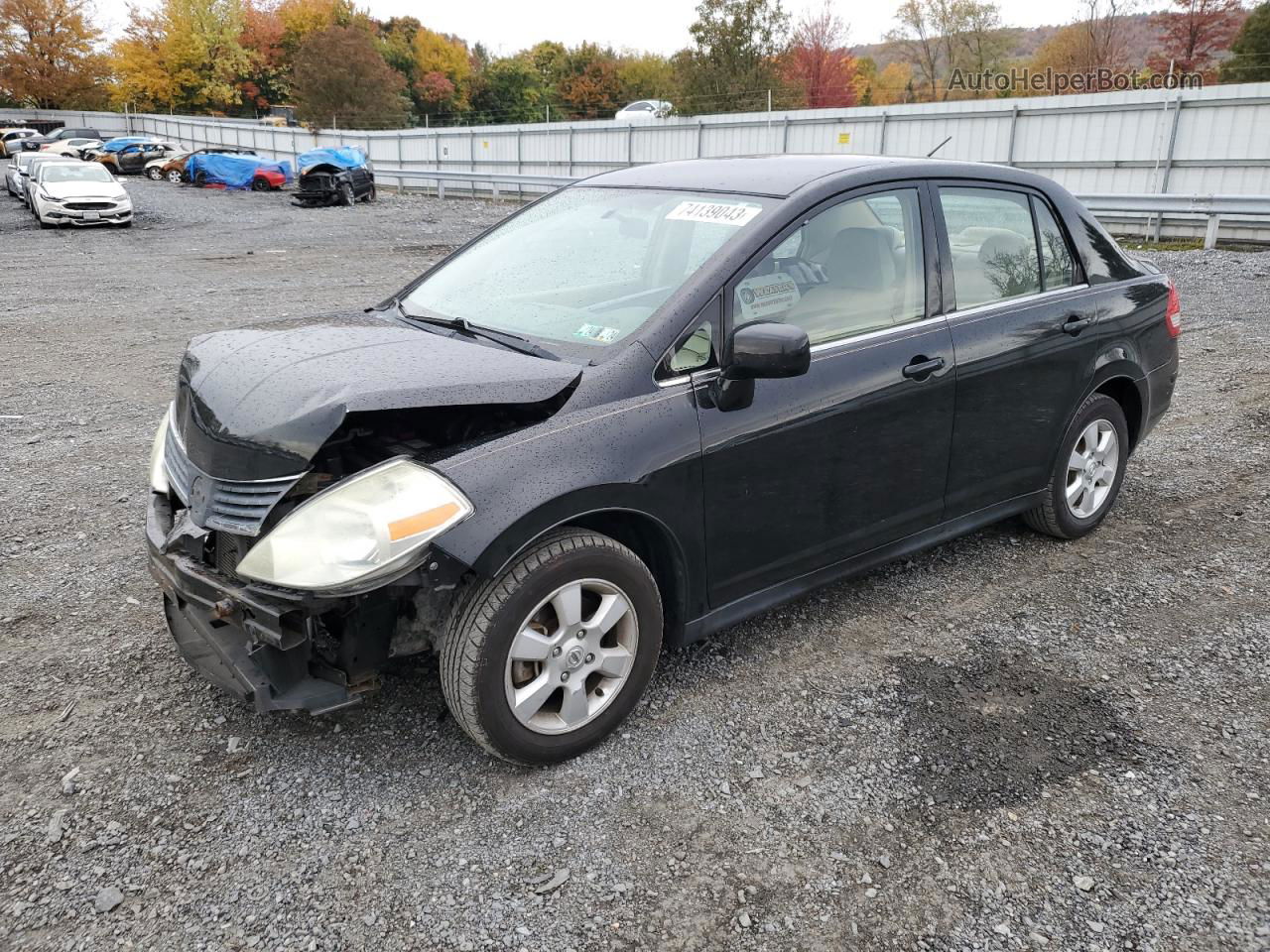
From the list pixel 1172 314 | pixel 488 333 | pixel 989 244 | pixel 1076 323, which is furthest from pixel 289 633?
pixel 1172 314

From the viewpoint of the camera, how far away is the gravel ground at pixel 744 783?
8.17 feet

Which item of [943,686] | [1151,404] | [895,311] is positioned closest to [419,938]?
[943,686]

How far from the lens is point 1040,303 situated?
14.0ft

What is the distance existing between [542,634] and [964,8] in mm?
59777

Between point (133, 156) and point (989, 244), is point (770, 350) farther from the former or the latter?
point (133, 156)

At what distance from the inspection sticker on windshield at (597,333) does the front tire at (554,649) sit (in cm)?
68

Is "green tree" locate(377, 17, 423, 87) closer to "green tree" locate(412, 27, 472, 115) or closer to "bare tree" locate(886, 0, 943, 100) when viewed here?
"green tree" locate(412, 27, 472, 115)

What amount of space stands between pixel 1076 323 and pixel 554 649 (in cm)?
286

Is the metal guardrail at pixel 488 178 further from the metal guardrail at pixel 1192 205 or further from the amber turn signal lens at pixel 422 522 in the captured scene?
the amber turn signal lens at pixel 422 522

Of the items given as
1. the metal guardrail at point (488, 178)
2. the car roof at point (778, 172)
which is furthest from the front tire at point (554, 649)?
the metal guardrail at point (488, 178)

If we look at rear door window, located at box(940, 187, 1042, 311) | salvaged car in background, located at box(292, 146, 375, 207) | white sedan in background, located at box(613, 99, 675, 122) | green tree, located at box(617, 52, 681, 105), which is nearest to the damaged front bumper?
rear door window, located at box(940, 187, 1042, 311)

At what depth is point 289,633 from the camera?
2705mm

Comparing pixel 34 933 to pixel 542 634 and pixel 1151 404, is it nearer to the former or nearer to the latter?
pixel 542 634

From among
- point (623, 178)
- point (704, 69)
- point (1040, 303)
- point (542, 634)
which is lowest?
point (542, 634)
